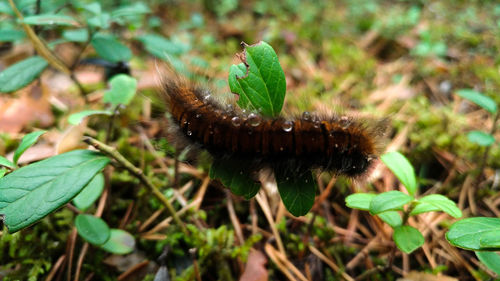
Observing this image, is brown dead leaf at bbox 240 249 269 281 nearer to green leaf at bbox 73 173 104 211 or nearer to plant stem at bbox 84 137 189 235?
plant stem at bbox 84 137 189 235

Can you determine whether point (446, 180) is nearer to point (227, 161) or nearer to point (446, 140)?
point (446, 140)

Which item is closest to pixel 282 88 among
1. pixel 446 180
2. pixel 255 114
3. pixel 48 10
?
pixel 255 114

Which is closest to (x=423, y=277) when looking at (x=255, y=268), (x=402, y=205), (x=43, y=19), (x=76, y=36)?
(x=402, y=205)

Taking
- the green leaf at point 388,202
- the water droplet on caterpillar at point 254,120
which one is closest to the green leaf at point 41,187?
the water droplet on caterpillar at point 254,120

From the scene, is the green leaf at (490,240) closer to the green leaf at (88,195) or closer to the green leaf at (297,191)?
the green leaf at (297,191)

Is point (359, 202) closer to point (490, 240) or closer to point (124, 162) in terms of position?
point (490, 240)

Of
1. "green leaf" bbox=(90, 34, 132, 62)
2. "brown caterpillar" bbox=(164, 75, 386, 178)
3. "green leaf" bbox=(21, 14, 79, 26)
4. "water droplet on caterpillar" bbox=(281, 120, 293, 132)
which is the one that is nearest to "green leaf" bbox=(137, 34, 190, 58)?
"green leaf" bbox=(90, 34, 132, 62)
